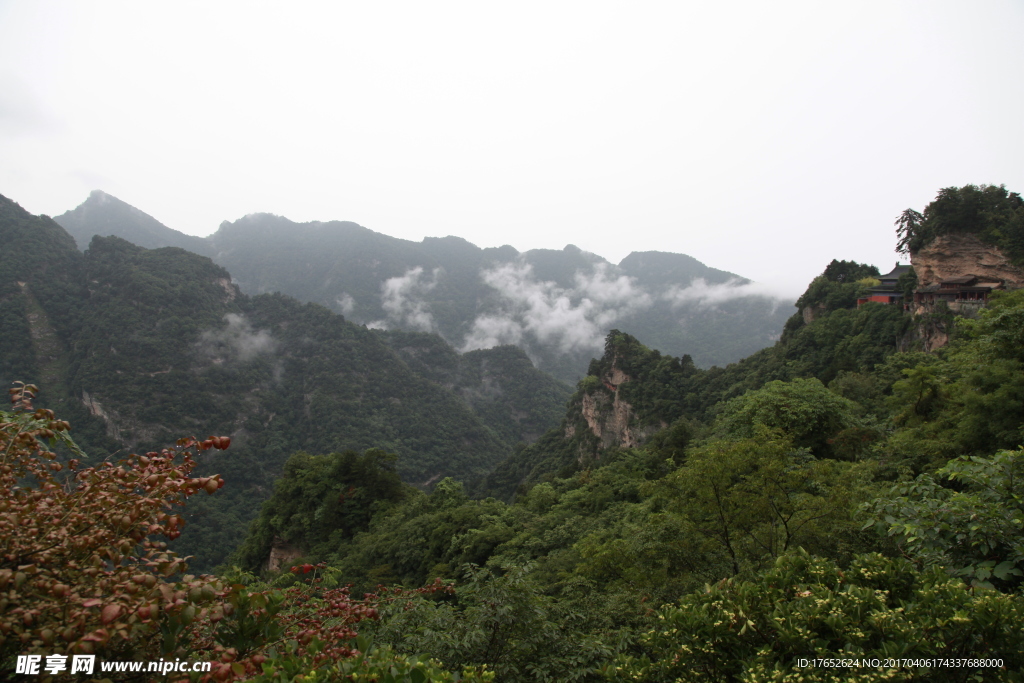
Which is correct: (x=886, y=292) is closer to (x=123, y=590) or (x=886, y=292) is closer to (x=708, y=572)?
(x=708, y=572)

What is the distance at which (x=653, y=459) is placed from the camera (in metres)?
24.9

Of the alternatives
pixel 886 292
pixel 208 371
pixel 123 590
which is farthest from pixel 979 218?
pixel 208 371

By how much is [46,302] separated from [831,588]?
109m

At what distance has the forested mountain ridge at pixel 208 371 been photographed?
65.4 meters

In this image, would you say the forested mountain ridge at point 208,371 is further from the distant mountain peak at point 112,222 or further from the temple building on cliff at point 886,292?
the distant mountain peak at point 112,222

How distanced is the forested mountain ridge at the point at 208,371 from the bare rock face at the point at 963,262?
66.7 m

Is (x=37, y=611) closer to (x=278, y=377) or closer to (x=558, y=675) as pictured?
(x=558, y=675)

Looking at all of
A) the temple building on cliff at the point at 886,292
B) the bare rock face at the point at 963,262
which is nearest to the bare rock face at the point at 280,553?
the bare rock face at the point at 963,262

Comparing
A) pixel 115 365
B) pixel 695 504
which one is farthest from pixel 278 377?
pixel 695 504

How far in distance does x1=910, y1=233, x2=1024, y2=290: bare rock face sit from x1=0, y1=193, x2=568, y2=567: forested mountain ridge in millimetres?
66732

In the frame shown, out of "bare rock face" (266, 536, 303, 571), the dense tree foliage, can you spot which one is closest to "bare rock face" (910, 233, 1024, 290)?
the dense tree foliage

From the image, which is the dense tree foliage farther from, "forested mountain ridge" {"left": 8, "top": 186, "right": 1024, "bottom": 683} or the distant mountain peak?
the distant mountain peak

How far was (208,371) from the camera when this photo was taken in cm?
8038

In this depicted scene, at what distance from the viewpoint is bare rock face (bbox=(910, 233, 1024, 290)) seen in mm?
28797
